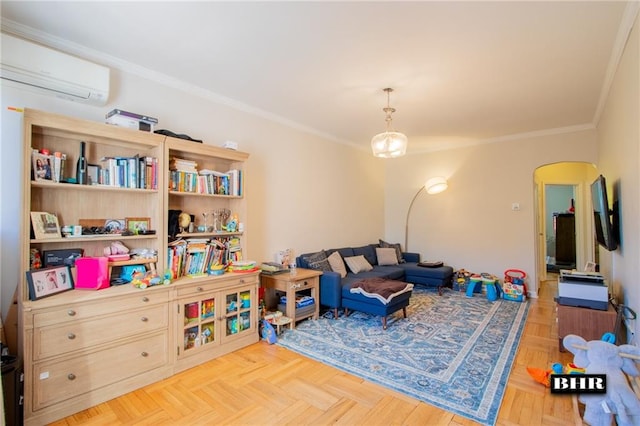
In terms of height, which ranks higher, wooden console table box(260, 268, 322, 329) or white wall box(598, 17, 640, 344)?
white wall box(598, 17, 640, 344)

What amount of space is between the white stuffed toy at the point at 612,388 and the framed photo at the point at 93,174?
3764 millimetres

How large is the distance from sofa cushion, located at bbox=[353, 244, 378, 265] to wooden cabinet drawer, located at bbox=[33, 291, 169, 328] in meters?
3.46

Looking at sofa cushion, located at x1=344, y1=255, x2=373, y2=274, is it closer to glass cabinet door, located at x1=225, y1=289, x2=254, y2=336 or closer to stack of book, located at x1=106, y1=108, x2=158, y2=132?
glass cabinet door, located at x1=225, y1=289, x2=254, y2=336

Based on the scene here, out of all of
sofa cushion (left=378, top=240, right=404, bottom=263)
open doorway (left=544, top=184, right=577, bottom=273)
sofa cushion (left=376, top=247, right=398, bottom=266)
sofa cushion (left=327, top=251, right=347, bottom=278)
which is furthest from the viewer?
open doorway (left=544, top=184, right=577, bottom=273)

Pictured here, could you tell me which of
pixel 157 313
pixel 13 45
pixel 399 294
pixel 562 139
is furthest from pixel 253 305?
pixel 562 139

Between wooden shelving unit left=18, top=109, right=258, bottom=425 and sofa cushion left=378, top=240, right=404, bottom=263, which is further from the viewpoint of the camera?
sofa cushion left=378, top=240, right=404, bottom=263

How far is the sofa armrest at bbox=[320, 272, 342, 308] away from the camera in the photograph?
3914 millimetres

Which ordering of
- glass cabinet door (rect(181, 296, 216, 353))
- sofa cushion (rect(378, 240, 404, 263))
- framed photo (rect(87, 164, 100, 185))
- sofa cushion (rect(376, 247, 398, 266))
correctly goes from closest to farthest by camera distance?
framed photo (rect(87, 164, 100, 185))
glass cabinet door (rect(181, 296, 216, 353))
sofa cushion (rect(376, 247, 398, 266))
sofa cushion (rect(378, 240, 404, 263))

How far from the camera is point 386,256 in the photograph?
5.73m

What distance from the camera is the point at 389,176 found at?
6.71 metres

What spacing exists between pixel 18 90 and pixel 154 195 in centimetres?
116

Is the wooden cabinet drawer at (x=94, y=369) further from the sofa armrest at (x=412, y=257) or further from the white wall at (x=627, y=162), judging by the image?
the sofa armrest at (x=412, y=257)

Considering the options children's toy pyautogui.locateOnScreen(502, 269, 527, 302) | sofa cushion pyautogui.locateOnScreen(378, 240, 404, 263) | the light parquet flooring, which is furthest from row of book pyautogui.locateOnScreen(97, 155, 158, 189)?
children's toy pyautogui.locateOnScreen(502, 269, 527, 302)

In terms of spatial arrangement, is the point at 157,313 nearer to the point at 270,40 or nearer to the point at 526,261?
the point at 270,40
